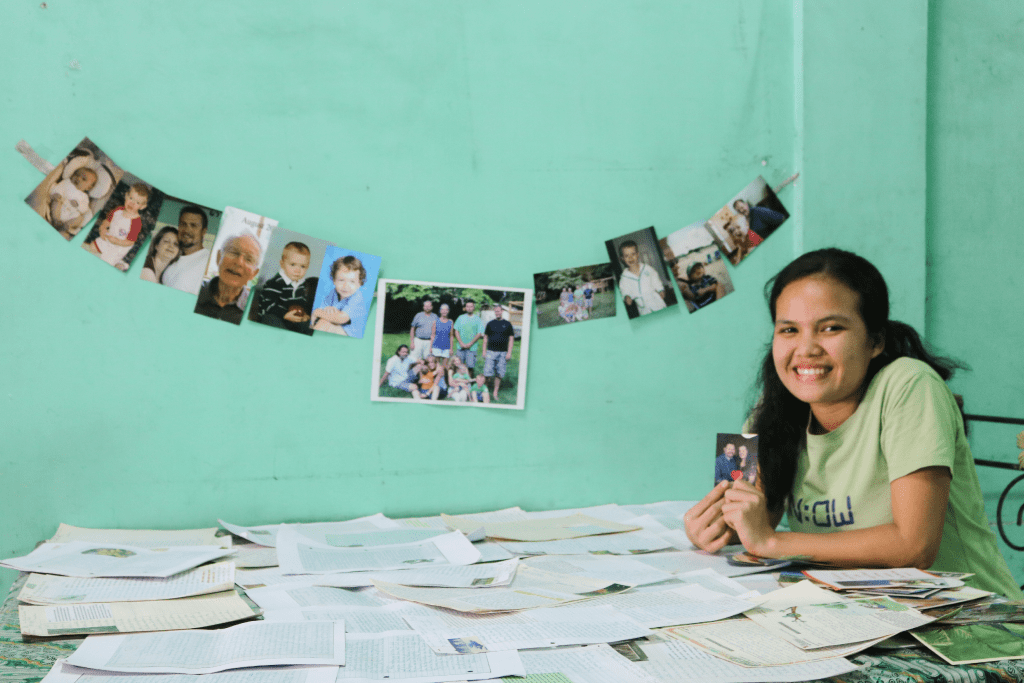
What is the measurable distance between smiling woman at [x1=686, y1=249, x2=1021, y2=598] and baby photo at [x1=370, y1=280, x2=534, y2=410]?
1.97 ft

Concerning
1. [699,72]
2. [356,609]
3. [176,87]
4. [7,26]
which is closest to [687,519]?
[356,609]

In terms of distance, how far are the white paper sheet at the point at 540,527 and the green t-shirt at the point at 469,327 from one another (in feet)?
1.37

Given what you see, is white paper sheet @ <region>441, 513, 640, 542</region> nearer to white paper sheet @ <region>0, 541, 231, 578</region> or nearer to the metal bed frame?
white paper sheet @ <region>0, 541, 231, 578</region>

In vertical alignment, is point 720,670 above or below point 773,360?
below

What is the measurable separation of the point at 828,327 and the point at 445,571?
0.80 meters

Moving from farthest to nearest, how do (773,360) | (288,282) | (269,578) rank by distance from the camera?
(288,282) < (773,360) < (269,578)

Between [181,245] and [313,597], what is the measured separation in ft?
2.92

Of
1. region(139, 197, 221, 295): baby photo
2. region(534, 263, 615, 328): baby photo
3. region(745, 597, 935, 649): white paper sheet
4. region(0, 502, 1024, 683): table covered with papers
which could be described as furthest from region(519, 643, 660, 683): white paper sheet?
region(139, 197, 221, 295): baby photo

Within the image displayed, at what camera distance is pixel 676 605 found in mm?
1090

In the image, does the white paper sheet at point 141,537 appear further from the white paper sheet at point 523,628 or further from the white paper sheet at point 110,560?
the white paper sheet at point 523,628

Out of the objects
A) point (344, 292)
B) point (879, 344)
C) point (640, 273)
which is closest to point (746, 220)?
point (640, 273)

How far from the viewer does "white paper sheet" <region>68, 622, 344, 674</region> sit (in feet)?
2.74

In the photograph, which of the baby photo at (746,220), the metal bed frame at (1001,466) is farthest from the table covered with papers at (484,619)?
the metal bed frame at (1001,466)

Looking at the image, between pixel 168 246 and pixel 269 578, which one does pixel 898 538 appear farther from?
pixel 168 246
